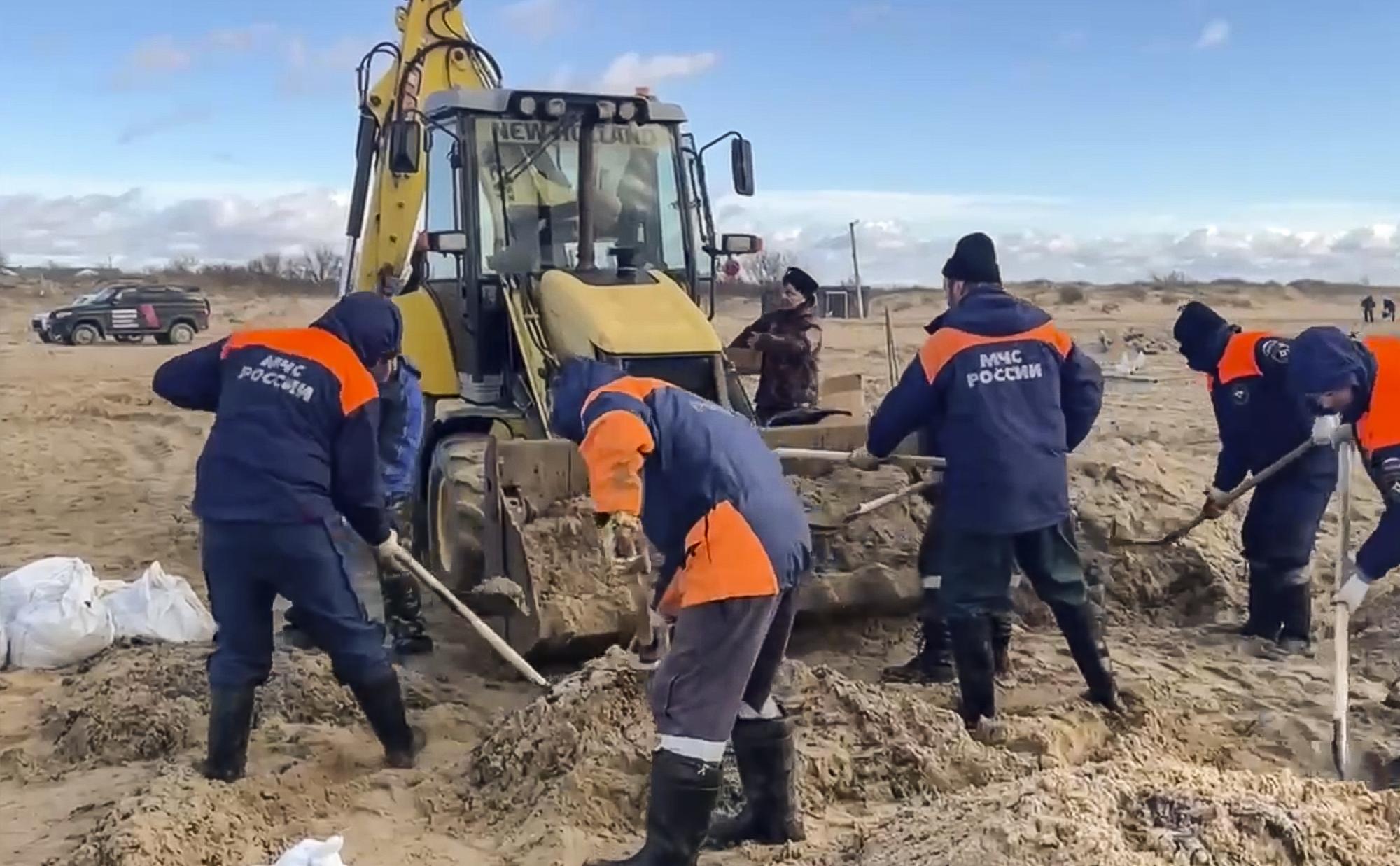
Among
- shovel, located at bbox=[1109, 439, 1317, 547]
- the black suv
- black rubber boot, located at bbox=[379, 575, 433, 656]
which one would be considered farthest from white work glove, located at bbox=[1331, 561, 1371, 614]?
the black suv

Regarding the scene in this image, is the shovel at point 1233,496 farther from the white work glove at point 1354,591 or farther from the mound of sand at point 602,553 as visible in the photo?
the mound of sand at point 602,553

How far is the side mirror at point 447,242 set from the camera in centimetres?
725

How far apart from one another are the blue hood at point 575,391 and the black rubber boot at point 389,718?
145 centimetres

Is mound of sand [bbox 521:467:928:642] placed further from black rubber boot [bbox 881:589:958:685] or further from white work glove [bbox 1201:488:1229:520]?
white work glove [bbox 1201:488:1229:520]

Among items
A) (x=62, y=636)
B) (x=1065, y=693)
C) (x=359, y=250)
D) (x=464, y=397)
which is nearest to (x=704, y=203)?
(x=464, y=397)

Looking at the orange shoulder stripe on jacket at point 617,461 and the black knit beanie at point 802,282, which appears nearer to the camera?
the orange shoulder stripe on jacket at point 617,461

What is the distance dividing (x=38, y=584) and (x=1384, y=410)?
590 cm

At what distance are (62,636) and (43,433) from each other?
911 cm

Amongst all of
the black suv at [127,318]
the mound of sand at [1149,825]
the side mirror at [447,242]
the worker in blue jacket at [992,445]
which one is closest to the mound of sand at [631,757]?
the worker in blue jacket at [992,445]

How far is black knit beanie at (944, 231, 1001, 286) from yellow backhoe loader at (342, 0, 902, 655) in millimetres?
1447

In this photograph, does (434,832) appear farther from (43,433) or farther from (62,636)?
(43,433)

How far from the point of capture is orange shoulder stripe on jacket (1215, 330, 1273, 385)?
7051mm

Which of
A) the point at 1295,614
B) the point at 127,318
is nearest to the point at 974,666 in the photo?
the point at 1295,614

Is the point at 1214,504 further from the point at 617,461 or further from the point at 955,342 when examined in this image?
the point at 617,461
